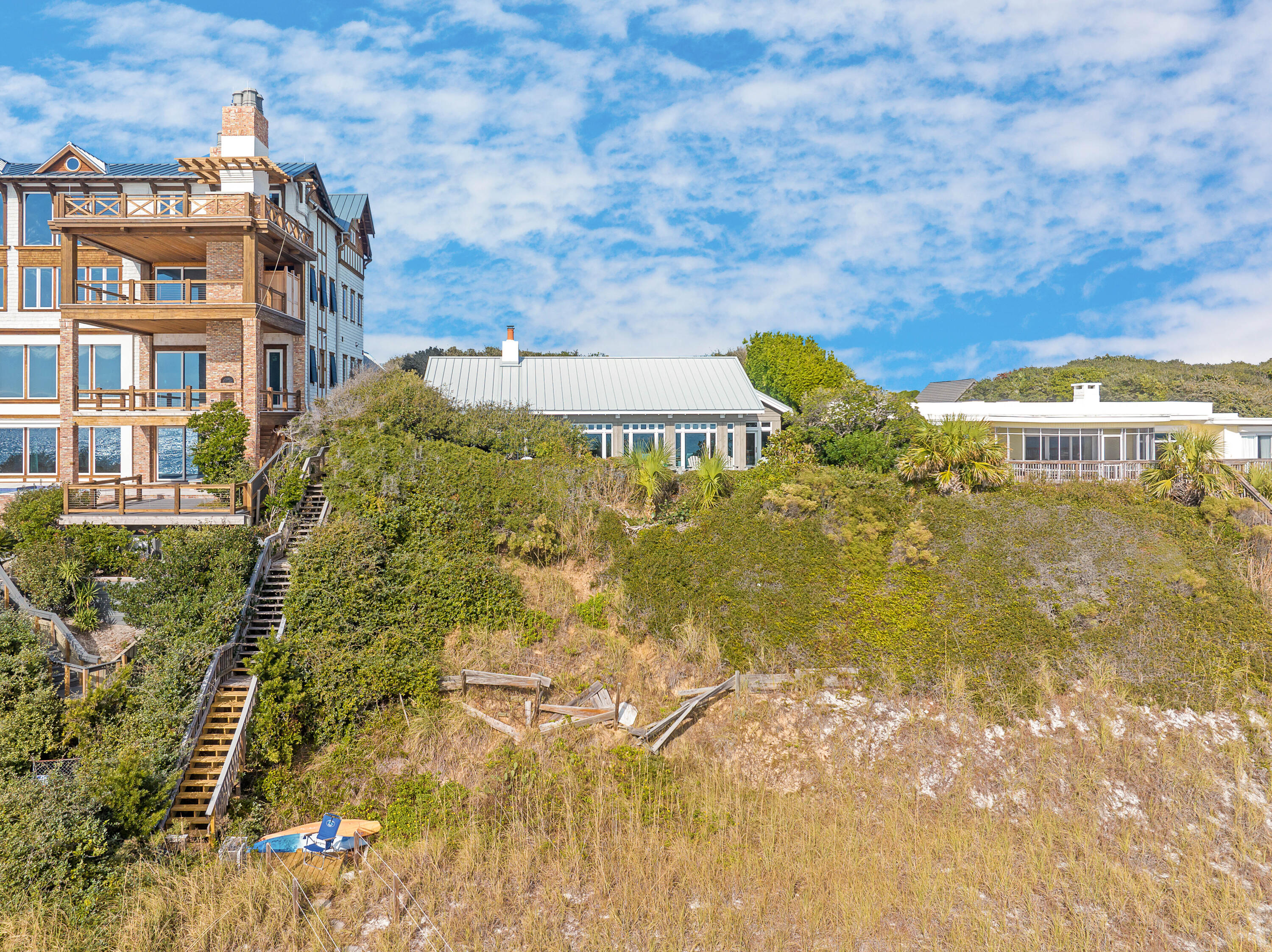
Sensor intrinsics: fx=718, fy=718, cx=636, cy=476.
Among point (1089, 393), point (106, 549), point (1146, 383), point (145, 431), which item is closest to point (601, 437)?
point (145, 431)

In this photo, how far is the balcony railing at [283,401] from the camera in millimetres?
22109

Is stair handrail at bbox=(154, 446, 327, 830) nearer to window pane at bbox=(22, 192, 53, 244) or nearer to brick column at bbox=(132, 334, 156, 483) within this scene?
brick column at bbox=(132, 334, 156, 483)

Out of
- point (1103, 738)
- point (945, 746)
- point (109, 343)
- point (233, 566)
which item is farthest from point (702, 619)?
point (109, 343)

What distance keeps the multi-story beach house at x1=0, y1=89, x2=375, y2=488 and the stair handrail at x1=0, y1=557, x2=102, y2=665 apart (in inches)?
254

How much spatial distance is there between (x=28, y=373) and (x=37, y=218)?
5.38 m

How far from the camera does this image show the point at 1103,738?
13.8m

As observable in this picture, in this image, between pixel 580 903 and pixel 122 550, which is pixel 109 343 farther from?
pixel 580 903

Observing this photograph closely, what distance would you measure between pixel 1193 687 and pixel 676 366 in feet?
68.7

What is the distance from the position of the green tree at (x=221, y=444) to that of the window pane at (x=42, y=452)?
9.28 metres

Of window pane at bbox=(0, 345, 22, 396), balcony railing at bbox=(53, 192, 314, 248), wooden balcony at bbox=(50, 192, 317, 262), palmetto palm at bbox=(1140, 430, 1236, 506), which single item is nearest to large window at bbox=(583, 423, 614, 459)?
wooden balcony at bbox=(50, 192, 317, 262)

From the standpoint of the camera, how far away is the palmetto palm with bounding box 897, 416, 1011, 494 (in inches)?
813

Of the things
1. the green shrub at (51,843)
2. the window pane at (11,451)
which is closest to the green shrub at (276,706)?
the green shrub at (51,843)

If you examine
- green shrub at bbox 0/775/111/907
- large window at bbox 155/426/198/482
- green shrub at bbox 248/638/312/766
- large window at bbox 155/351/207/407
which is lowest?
green shrub at bbox 0/775/111/907

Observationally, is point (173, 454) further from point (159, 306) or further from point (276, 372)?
point (159, 306)
